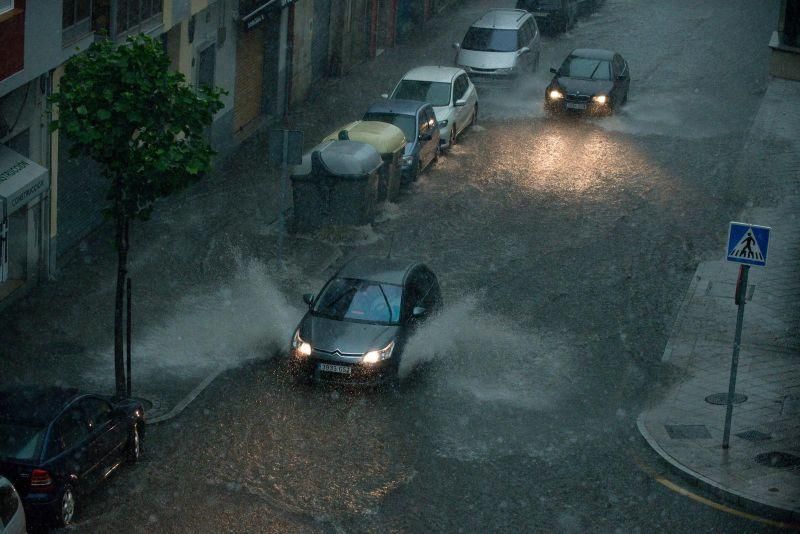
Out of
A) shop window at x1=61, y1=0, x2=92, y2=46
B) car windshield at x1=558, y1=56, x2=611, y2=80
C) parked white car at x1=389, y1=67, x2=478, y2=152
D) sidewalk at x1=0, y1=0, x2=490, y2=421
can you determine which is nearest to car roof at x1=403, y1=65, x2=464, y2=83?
parked white car at x1=389, y1=67, x2=478, y2=152

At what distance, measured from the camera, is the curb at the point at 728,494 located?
12500 millimetres

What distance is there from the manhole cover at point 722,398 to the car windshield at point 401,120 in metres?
10.8

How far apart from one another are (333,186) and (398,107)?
457 centimetres

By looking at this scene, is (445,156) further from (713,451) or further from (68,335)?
(713,451)

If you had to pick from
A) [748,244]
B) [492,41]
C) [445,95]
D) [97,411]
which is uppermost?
[748,244]

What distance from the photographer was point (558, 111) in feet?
101

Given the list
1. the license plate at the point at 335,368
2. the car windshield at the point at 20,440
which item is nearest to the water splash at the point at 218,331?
the license plate at the point at 335,368

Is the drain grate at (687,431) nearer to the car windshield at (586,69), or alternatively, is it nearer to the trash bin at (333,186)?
the trash bin at (333,186)

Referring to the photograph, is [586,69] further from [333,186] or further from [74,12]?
[74,12]

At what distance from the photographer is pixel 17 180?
1684cm

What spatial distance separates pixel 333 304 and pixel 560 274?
5481mm

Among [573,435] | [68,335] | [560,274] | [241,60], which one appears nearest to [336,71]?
[241,60]

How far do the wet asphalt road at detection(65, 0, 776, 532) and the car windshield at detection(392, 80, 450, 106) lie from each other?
117 cm

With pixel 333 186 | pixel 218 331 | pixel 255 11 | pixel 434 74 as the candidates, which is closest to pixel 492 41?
pixel 434 74
